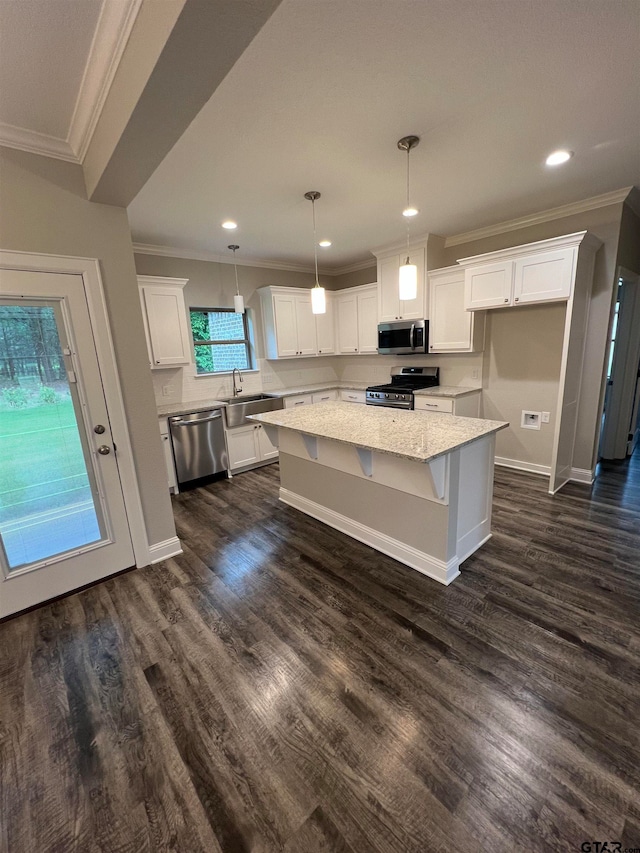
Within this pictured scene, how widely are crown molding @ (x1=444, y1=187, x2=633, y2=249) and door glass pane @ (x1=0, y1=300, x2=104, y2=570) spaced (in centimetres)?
427

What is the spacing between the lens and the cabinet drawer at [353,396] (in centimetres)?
530

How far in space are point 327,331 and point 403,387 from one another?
5.55ft

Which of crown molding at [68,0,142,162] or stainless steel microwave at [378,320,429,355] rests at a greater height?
crown molding at [68,0,142,162]

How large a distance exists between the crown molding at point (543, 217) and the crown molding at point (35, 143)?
3.93m

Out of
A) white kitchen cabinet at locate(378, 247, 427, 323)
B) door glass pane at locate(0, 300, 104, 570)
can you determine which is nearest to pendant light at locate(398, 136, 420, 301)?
white kitchen cabinet at locate(378, 247, 427, 323)

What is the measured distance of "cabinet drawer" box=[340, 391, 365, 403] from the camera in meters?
5.30

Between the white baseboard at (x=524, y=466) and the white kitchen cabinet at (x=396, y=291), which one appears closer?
the white baseboard at (x=524, y=466)

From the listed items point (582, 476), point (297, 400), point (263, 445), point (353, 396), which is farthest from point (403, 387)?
point (582, 476)

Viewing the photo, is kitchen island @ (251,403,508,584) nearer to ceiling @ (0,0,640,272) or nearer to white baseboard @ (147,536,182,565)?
white baseboard @ (147,536,182,565)

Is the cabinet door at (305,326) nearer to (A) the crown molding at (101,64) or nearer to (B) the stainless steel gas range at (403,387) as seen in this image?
(B) the stainless steel gas range at (403,387)

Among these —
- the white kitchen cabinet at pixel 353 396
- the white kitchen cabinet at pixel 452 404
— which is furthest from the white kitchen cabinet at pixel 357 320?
the white kitchen cabinet at pixel 452 404

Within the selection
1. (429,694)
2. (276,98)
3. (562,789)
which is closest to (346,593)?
(429,694)

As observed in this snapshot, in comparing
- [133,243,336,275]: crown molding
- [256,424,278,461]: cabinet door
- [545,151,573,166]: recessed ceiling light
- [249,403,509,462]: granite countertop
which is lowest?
[256,424,278,461]: cabinet door

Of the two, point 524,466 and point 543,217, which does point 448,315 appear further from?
point 524,466
